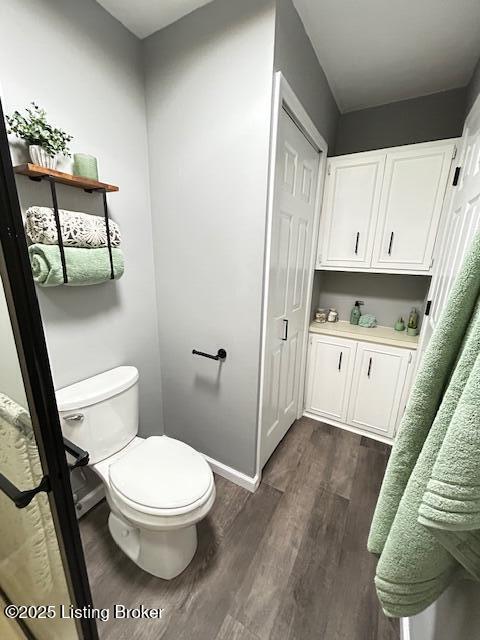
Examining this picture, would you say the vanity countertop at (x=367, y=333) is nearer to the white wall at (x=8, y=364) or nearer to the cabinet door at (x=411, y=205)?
the cabinet door at (x=411, y=205)

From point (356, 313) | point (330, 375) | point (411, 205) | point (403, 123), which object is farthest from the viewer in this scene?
point (356, 313)

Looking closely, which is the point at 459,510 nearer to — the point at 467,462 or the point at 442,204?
the point at 467,462

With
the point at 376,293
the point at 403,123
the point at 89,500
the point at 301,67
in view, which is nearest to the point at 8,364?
the point at 89,500

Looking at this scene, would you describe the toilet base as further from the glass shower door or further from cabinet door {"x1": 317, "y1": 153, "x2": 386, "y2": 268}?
cabinet door {"x1": 317, "y1": 153, "x2": 386, "y2": 268}

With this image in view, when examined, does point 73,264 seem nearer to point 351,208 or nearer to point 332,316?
point 351,208

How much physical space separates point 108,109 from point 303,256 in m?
1.33

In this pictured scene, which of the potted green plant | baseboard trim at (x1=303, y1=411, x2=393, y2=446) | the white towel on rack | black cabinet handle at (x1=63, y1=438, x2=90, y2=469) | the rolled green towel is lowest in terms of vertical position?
baseboard trim at (x1=303, y1=411, x2=393, y2=446)

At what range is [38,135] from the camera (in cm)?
93

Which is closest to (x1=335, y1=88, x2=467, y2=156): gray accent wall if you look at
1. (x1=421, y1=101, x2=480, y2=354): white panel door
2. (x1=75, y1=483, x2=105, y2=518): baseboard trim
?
(x1=421, y1=101, x2=480, y2=354): white panel door

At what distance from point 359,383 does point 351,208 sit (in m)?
1.30

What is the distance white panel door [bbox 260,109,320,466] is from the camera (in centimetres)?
133

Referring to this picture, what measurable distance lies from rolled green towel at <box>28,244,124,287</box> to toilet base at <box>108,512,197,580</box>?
1.08 metres

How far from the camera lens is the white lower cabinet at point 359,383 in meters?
1.85

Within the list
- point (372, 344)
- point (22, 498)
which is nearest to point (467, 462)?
point (22, 498)
